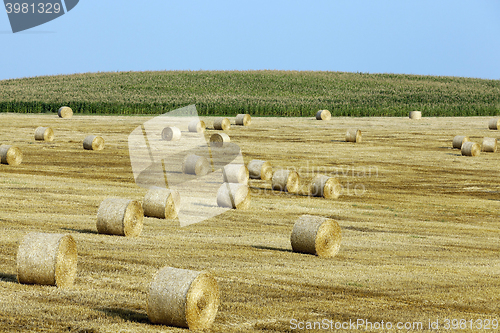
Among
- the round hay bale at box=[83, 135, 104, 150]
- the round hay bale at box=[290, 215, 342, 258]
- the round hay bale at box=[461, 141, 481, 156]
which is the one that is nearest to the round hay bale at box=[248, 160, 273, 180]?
the round hay bale at box=[290, 215, 342, 258]

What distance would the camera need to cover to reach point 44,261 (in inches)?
394

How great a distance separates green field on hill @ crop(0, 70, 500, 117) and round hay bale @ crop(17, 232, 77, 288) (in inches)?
2312

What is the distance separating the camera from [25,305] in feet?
30.1

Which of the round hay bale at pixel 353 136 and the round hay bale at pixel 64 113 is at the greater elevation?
the round hay bale at pixel 64 113

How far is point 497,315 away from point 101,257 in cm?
686

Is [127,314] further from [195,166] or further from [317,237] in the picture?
[195,166]

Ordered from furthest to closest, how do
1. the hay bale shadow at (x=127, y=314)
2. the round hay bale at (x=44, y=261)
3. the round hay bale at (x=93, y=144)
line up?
1. the round hay bale at (x=93, y=144)
2. the round hay bale at (x=44, y=261)
3. the hay bale shadow at (x=127, y=314)

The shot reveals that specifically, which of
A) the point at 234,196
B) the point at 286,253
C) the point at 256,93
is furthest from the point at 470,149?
the point at 256,93

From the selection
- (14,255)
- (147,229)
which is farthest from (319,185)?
(14,255)

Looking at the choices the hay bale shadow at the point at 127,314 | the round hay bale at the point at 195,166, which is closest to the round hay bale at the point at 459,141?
the round hay bale at the point at 195,166

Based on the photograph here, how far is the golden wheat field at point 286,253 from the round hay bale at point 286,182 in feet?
1.23

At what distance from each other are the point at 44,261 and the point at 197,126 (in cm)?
3262

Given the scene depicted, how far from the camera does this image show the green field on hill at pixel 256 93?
70938 millimetres

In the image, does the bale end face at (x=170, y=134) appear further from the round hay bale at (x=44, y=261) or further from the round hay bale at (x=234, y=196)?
the round hay bale at (x=44, y=261)
